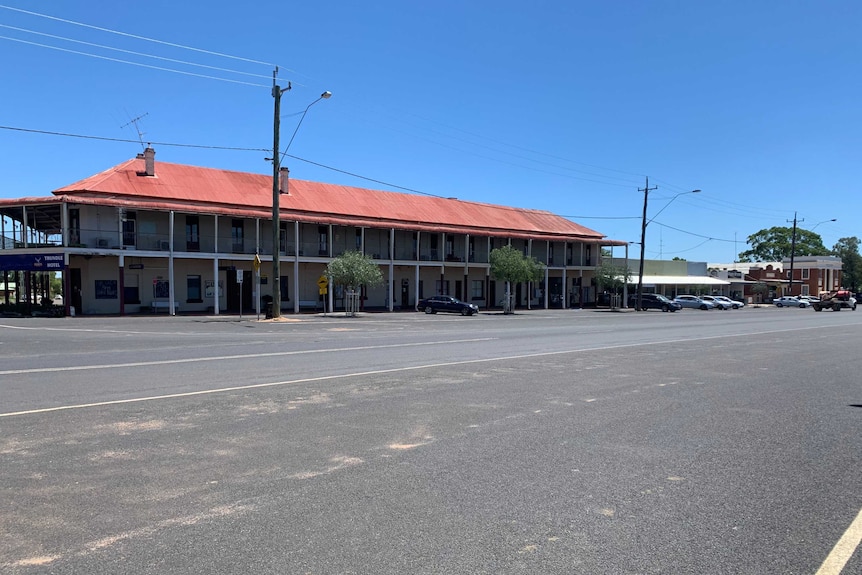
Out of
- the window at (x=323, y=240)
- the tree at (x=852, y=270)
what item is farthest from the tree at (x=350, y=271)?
the tree at (x=852, y=270)

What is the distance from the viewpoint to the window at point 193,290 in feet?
127

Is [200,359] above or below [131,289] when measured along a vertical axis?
below

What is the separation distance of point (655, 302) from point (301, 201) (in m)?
35.7

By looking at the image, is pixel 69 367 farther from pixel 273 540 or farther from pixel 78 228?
pixel 78 228

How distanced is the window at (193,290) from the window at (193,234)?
1.95 m

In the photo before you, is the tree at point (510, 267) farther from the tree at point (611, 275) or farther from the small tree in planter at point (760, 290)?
the small tree in planter at point (760, 290)

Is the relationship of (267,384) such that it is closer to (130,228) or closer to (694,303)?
(130,228)

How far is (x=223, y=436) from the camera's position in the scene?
21.9ft

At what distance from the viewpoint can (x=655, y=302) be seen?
192 ft

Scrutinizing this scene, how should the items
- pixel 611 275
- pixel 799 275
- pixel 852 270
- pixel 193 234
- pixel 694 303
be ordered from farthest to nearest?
pixel 852 270 < pixel 799 275 < pixel 694 303 < pixel 611 275 < pixel 193 234

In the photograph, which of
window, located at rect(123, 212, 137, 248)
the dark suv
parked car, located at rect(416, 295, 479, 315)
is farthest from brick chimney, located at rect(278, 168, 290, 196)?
the dark suv

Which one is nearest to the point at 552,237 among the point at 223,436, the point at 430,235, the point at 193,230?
the point at 430,235

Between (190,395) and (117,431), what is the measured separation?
2.23 meters

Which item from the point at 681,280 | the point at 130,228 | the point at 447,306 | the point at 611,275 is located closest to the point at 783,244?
the point at 681,280
